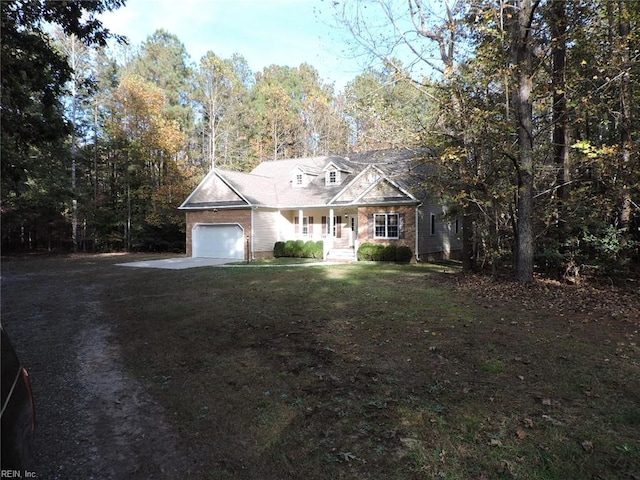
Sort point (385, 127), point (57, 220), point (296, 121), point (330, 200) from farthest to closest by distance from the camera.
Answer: point (296, 121) < point (57, 220) < point (330, 200) < point (385, 127)

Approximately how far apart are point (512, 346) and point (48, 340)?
7492mm

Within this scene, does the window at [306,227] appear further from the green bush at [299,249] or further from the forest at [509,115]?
the forest at [509,115]

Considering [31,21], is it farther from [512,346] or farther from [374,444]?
[512,346]

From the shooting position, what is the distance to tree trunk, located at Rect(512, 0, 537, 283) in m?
10.4

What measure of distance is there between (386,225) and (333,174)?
20.0 feet

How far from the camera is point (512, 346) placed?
5863 millimetres

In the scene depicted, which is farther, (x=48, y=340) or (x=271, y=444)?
(x=48, y=340)

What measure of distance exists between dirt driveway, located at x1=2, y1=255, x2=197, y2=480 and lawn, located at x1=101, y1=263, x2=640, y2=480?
9.0 inches

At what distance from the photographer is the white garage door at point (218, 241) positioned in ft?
75.8

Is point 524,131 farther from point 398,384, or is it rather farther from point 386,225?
point 386,225

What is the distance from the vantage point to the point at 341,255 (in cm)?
2227

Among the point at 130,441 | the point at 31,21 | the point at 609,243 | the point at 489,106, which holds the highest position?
the point at 31,21

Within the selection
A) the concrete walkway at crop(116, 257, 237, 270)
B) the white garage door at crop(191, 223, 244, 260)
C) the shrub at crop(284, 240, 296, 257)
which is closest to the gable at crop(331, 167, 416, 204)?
the shrub at crop(284, 240, 296, 257)

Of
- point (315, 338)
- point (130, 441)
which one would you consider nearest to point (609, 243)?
point (315, 338)
